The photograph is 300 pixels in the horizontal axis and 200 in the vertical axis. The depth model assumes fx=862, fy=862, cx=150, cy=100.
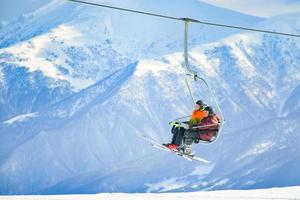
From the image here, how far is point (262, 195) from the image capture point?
51.5 meters

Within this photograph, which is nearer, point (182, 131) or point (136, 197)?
point (182, 131)

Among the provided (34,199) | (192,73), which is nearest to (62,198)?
(34,199)

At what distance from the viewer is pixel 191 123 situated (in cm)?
3872

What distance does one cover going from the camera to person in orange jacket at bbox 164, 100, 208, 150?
38.2m

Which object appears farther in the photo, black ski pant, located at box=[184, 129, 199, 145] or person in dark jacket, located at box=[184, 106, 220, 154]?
black ski pant, located at box=[184, 129, 199, 145]

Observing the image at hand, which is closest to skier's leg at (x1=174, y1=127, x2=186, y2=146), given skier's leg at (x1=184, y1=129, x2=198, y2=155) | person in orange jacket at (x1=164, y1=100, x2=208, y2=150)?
person in orange jacket at (x1=164, y1=100, x2=208, y2=150)

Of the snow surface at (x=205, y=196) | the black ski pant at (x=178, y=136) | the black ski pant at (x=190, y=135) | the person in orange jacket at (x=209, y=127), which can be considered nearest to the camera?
the person in orange jacket at (x=209, y=127)

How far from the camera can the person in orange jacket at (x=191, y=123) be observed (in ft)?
125

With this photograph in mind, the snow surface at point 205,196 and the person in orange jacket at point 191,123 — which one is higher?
the person in orange jacket at point 191,123

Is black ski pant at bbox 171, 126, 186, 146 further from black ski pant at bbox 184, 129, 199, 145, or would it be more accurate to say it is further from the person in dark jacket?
the person in dark jacket

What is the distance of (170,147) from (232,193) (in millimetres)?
14509

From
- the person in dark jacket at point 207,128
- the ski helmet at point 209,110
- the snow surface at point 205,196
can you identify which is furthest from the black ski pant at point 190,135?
the snow surface at point 205,196

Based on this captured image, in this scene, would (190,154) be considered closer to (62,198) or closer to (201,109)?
(201,109)

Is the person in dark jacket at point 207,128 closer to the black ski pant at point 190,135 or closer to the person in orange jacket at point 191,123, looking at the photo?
the black ski pant at point 190,135
